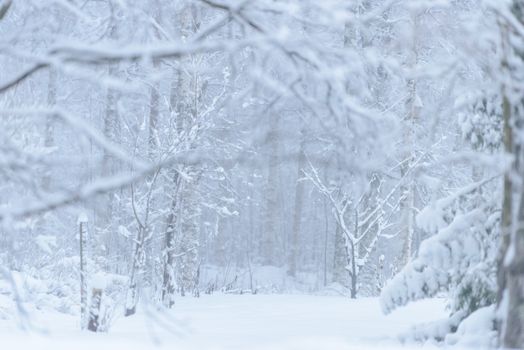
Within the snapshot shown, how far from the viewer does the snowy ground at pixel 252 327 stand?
165 inches

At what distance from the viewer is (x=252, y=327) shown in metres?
7.64

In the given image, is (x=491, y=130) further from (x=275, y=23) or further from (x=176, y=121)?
(x=176, y=121)

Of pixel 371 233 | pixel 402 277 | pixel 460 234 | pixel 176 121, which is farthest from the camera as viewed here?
pixel 371 233

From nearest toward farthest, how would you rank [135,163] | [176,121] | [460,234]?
[135,163], [460,234], [176,121]

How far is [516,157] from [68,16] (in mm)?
2199

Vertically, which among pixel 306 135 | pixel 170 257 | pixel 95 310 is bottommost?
pixel 170 257

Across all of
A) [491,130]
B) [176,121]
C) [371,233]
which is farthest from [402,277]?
[371,233]

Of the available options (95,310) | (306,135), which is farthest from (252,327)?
(306,135)

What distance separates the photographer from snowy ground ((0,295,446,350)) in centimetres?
420

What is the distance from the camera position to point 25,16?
367 centimetres

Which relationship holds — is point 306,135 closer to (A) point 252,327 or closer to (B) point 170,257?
(A) point 252,327

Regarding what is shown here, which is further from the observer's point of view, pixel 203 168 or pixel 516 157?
pixel 203 168

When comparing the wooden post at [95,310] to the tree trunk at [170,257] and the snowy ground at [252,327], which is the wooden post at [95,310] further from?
the tree trunk at [170,257]

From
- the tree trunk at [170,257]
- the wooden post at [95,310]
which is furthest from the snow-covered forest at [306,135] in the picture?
the tree trunk at [170,257]
